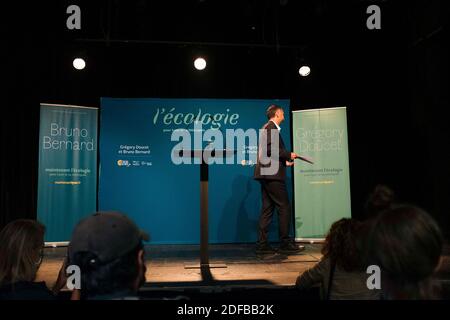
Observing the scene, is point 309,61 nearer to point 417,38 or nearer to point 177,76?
point 417,38

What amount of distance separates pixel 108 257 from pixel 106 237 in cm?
5

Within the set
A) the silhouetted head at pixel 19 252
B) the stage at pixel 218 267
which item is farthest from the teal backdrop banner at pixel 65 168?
the silhouetted head at pixel 19 252

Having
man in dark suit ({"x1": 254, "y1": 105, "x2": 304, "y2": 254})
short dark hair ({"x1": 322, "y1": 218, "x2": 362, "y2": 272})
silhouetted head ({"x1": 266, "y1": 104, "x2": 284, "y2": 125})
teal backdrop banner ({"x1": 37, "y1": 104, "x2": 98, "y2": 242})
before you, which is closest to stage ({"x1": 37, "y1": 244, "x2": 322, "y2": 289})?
man in dark suit ({"x1": 254, "y1": 105, "x2": 304, "y2": 254})

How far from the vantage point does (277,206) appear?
13.9 ft

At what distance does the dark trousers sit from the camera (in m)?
4.15

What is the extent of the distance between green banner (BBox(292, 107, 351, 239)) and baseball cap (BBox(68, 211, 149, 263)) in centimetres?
450

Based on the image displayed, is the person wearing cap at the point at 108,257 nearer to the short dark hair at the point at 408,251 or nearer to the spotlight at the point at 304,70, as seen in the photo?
the short dark hair at the point at 408,251

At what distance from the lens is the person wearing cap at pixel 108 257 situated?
999mm

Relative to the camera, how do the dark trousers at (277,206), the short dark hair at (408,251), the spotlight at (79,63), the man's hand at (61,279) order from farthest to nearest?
the spotlight at (79,63) < the dark trousers at (277,206) < the man's hand at (61,279) < the short dark hair at (408,251)

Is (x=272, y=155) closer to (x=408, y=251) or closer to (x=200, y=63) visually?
(x=200, y=63)

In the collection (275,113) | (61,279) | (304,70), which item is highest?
(304,70)

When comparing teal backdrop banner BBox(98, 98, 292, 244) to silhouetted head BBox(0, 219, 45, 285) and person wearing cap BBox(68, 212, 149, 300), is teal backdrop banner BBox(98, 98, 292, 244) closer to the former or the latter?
silhouetted head BBox(0, 219, 45, 285)

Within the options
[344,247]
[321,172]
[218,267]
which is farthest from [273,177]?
A: [344,247]
